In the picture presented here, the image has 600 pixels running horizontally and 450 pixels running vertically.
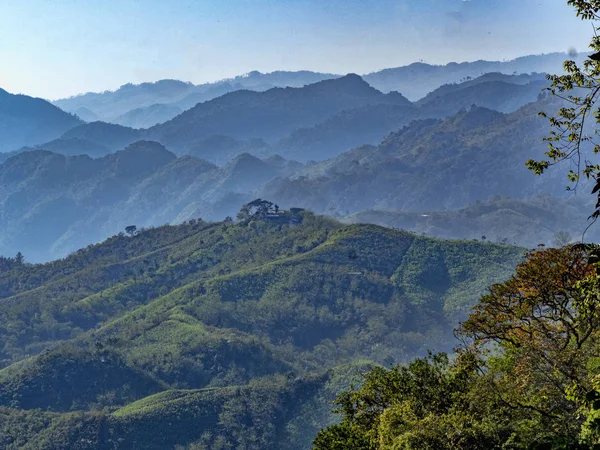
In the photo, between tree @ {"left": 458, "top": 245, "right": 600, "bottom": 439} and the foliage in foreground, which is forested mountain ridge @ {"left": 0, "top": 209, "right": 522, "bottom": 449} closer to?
the foliage in foreground

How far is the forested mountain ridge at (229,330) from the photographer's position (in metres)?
107

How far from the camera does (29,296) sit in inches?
7254

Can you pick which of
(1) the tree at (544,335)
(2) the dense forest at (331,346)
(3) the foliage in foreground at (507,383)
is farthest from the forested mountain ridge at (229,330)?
(1) the tree at (544,335)

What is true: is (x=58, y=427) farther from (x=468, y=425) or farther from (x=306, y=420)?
(x=468, y=425)

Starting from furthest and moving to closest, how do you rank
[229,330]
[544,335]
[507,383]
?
[229,330], [544,335], [507,383]

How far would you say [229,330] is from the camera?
14838 centimetres

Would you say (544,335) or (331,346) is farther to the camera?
(331,346)

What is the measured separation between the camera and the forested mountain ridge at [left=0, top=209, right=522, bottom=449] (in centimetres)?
10744

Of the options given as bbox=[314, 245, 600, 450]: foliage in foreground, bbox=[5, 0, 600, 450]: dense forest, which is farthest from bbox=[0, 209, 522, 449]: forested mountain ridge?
bbox=[314, 245, 600, 450]: foliage in foreground

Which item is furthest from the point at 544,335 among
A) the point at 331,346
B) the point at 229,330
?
the point at 331,346

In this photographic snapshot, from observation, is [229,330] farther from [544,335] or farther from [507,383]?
[507,383]

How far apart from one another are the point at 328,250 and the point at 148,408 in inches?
3572

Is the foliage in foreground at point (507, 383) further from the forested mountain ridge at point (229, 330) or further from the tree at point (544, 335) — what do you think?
the forested mountain ridge at point (229, 330)

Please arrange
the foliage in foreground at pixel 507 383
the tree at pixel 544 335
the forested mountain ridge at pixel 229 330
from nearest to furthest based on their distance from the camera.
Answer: the foliage in foreground at pixel 507 383 → the tree at pixel 544 335 → the forested mountain ridge at pixel 229 330
